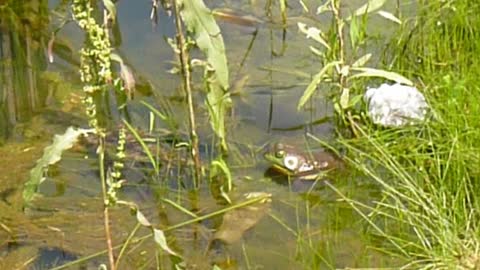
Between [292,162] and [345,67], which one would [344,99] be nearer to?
[345,67]

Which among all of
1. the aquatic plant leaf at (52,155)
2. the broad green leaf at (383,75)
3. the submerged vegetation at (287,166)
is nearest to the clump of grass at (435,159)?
the submerged vegetation at (287,166)

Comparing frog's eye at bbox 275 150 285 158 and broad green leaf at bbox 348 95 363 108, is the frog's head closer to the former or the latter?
frog's eye at bbox 275 150 285 158

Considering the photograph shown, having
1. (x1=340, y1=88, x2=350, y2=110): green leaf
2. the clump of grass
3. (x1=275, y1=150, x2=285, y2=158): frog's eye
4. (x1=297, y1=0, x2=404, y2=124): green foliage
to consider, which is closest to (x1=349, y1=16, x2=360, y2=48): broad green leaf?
(x1=297, y1=0, x2=404, y2=124): green foliage

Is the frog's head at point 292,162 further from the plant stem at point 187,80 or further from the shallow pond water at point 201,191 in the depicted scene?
the plant stem at point 187,80

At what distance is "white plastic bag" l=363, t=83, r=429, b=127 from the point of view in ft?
9.50

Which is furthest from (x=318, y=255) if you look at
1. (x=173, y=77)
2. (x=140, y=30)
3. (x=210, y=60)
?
(x=140, y=30)

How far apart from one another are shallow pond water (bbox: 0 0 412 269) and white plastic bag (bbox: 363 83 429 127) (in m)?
0.14

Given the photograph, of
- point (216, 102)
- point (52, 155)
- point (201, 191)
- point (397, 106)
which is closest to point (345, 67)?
point (397, 106)

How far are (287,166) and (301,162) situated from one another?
0.13ft

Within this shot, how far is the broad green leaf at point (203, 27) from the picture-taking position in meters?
2.50

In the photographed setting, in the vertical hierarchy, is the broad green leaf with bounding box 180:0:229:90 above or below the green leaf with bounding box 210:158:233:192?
above

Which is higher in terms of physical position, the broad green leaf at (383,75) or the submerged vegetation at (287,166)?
the broad green leaf at (383,75)

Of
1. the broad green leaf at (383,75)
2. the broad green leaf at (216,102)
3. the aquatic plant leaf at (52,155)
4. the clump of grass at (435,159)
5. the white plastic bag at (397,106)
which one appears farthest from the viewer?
the white plastic bag at (397,106)

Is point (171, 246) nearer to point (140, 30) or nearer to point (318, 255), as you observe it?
point (318, 255)
